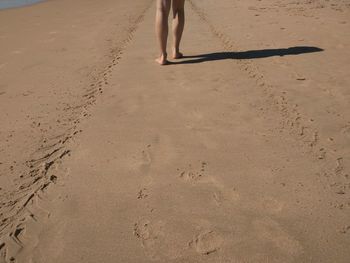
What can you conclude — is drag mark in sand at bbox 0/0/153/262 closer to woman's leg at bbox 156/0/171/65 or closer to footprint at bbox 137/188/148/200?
footprint at bbox 137/188/148/200

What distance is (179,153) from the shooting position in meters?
2.71

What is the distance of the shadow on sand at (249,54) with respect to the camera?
4.64 metres

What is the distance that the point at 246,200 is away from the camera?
88.1 inches

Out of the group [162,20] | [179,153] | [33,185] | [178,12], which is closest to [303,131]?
[179,153]

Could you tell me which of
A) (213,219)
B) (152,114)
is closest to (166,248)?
(213,219)

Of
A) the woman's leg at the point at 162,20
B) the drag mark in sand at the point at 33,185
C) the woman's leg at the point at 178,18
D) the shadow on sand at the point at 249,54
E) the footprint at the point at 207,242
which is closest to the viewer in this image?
the footprint at the point at 207,242

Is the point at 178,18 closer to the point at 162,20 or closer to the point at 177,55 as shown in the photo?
the point at 162,20

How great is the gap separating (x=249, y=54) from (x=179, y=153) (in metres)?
2.49

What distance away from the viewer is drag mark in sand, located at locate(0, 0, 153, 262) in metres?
2.04

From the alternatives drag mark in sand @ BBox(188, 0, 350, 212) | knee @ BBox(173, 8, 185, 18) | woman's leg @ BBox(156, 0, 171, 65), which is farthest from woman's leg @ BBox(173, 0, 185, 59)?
drag mark in sand @ BBox(188, 0, 350, 212)

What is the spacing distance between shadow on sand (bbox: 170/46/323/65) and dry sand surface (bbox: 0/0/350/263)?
0.08 feet

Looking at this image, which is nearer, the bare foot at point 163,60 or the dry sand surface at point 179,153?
the dry sand surface at point 179,153

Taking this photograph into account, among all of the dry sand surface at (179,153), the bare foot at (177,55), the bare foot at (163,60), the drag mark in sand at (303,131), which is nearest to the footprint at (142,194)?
the dry sand surface at (179,153)

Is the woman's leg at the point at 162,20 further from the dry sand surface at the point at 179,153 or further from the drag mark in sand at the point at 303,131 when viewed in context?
the drag mark in sand at the point at 303,131
